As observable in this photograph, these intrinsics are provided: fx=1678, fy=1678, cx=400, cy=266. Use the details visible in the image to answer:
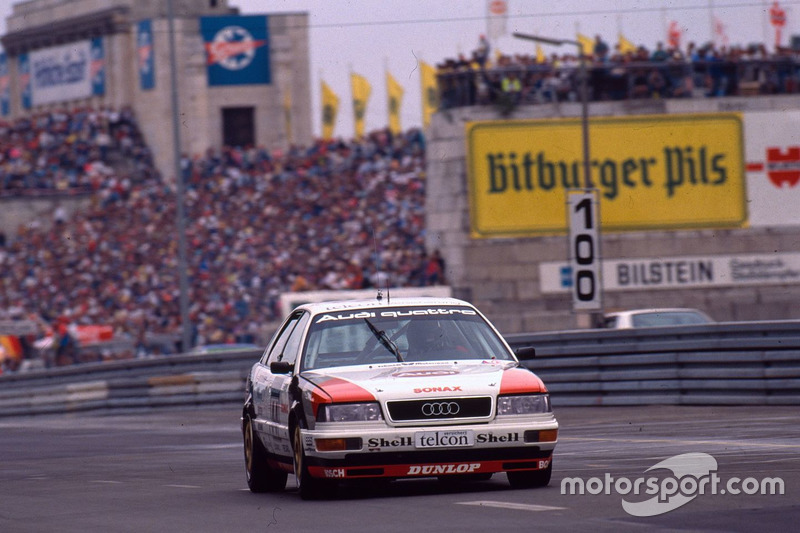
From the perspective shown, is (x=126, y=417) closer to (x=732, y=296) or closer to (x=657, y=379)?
(x=657, y=379)

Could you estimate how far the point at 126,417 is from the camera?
27.7 m

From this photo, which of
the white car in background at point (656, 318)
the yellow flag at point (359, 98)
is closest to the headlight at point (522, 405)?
the white car in background at point (656, 318)

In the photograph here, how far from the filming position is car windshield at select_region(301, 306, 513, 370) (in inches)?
428

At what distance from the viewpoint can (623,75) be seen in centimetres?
3809

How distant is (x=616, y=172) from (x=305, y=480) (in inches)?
1153

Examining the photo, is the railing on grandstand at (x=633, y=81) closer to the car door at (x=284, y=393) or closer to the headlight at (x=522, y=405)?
the car door at (x=284, y=393)

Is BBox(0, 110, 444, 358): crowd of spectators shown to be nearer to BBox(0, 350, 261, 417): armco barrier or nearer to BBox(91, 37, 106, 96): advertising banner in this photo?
BBox(0, 350, 261, 417): armco barrier

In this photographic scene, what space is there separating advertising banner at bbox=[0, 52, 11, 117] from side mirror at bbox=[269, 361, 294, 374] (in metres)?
70.1

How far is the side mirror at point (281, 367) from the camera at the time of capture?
35.7ft

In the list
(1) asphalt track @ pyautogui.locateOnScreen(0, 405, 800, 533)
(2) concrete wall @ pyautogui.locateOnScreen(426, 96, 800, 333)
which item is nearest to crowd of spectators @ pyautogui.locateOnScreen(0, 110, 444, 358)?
(2) concrete wall @ pyautogui.locateOnScreen(426, 96, 800, 333)

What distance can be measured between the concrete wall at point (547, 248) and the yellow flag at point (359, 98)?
3028cm

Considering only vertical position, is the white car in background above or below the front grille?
below

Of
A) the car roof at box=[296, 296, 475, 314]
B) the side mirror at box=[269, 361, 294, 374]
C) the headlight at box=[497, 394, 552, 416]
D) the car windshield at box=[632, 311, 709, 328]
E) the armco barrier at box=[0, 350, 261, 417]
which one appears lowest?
the armco barrier at box=[0, 350, 261, 417]

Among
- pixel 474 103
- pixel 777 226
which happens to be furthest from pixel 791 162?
pixel 474 103
